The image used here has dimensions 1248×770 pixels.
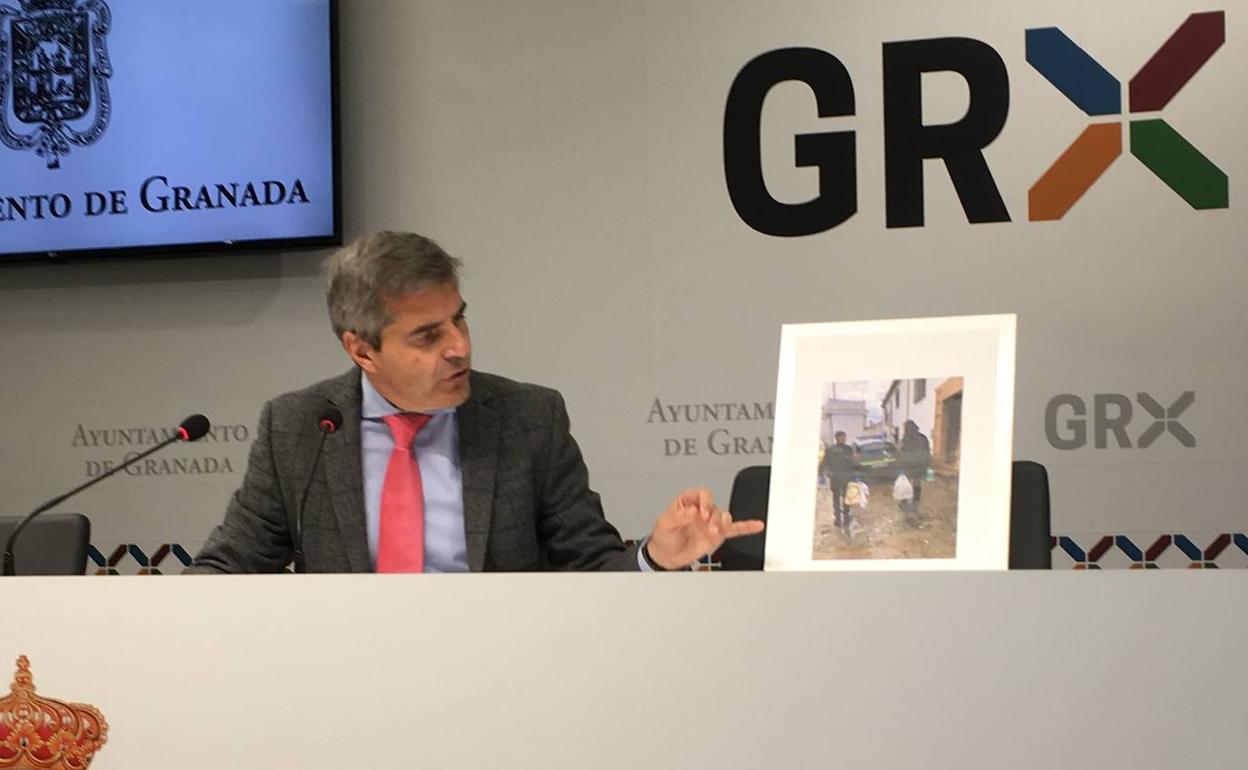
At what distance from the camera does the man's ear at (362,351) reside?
2422mm

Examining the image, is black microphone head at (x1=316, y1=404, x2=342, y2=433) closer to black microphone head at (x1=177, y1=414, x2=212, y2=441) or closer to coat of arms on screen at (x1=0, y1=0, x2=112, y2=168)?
black microphone head at (x1=177, y1=414, x2=212, y2=441)

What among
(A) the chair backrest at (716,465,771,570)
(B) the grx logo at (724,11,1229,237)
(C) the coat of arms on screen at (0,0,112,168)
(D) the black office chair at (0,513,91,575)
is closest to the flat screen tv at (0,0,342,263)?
(C) the coat of arms on screen at (0,0,112,168)

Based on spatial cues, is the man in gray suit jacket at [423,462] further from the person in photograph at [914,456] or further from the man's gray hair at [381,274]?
the person in photograph at [914,456]

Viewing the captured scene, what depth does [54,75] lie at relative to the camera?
4387 millimetres

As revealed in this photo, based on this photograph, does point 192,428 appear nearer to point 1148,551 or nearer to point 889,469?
point 889,469

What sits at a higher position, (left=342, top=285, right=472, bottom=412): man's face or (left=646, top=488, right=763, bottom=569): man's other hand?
(left=342, top=285, right=472, bottom=412): man's face

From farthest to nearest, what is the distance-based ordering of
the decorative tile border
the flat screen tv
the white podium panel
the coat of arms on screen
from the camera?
the coat of arms on screen
the flat screen tv
the decorative tile border
the white podium panel

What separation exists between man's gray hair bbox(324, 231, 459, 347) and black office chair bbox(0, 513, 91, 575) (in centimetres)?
67

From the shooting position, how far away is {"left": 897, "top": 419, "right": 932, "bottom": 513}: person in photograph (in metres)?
1.41

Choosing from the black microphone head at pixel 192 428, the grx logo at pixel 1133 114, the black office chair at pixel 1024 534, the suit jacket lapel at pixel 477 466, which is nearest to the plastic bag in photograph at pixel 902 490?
the black office chair at pixel 1024 534

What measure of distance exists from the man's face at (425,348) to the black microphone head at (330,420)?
0.10 metres

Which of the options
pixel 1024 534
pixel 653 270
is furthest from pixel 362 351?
pixel 653 270

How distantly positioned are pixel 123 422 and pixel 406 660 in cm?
351

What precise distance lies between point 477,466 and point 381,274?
357 mm
